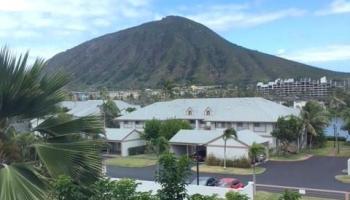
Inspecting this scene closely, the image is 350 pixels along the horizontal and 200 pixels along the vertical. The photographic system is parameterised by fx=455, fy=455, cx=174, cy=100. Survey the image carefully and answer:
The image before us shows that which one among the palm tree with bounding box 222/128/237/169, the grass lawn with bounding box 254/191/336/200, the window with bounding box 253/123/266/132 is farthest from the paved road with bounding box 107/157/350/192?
the window with bounding box 253/123/266/132

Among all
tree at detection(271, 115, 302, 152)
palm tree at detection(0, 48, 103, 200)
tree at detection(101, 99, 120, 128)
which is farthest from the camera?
tree at detection(101, 99, 120, 128)

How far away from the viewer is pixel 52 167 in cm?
642

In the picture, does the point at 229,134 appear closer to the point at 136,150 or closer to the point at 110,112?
the point at 136,150

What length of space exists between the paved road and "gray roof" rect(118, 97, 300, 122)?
287 inches

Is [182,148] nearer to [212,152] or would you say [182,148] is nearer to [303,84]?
[212,152]

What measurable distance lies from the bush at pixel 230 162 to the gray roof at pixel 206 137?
149cm

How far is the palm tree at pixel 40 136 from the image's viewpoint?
20.2 feet

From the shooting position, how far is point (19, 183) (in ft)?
18.9

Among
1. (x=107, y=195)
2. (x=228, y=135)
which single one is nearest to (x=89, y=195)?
(x=107, y=195)

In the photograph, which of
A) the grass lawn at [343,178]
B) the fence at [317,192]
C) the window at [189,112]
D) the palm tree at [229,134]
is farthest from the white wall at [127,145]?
the grass lawn at [343,178]

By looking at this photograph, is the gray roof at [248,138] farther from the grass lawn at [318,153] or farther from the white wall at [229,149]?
the grass lawn at [318,153]

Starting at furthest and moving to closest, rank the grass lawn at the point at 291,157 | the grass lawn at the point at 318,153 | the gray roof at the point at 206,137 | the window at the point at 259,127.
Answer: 1. the window at the point at 259,127
2. the grass lawn at the point at 318,153
3. the grass lawn at the point at 291,157
4. the gray roof at the point at 206,137

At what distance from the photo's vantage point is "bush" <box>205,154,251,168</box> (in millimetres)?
38406

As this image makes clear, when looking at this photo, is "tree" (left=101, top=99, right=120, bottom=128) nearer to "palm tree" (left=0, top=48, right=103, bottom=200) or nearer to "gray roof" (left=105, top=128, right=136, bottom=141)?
"gray roof" (left=105, top=128, right=136, bottom=141)
